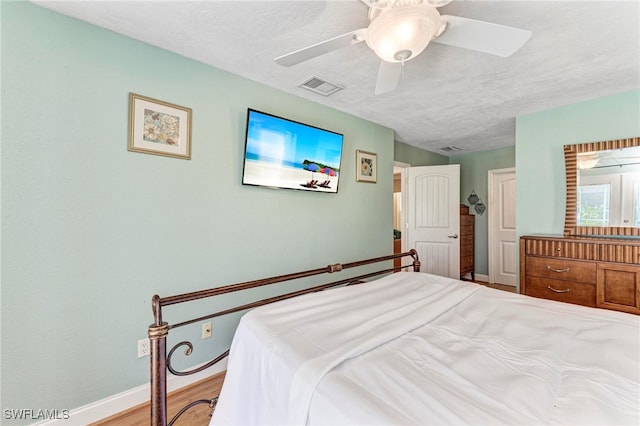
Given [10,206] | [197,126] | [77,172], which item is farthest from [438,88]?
[10,206]

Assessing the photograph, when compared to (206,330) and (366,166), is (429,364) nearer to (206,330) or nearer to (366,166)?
(206,330)

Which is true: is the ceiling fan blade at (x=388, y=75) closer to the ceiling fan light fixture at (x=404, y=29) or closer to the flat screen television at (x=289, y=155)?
the ceiling fan light fixture at (x=404, y=29)

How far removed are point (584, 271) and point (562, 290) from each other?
24 cm

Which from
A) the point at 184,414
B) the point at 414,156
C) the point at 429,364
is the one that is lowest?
the point at 184,414

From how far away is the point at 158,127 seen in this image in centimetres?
188

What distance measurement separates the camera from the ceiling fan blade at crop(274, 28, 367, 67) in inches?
51.1

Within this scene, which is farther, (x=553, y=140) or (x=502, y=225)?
(x=502, y=225)

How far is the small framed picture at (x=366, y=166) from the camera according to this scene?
10.6ft

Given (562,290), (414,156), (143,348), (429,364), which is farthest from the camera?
(414,156)

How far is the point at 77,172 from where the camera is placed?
5.25 feet

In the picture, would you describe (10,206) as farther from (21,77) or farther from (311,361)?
(311,361)

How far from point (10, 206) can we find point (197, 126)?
3.69ft

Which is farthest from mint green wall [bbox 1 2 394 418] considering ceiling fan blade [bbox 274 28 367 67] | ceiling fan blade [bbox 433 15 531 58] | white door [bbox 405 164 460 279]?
white door [bbox 405 164 460 279]

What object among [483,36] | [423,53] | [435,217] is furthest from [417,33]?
[435,217]
